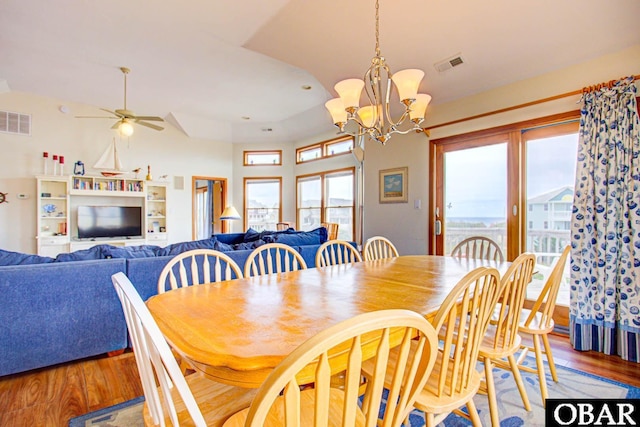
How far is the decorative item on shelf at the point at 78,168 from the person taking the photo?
5801 millimetres

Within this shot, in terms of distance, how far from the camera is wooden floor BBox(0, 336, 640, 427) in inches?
70.9

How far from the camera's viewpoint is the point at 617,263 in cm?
255

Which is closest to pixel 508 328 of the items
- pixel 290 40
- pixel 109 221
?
pixel 290 40

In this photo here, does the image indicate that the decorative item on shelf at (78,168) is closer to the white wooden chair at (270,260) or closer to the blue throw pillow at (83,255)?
the blue throw pillow at (83,255)

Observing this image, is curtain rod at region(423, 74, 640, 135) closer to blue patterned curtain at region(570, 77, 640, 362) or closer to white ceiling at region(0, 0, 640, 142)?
blue patterned curtain at region(570, 77, 640, 362)

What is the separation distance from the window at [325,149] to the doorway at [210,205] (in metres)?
1.97

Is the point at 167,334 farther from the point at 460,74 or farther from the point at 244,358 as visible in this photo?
the point at 460,74

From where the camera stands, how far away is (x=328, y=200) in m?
6.80

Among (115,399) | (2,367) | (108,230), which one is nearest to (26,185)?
(108,230)

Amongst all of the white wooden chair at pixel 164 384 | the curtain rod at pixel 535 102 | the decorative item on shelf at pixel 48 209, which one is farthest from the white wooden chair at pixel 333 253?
the decorative item on shelf at pixel 48 209

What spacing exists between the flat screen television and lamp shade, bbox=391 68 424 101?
20.0 feet

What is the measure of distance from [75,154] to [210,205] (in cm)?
304

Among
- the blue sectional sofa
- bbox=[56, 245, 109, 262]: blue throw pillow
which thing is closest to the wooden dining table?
the blue sectional sofa

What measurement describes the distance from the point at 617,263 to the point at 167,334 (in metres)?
3.25
